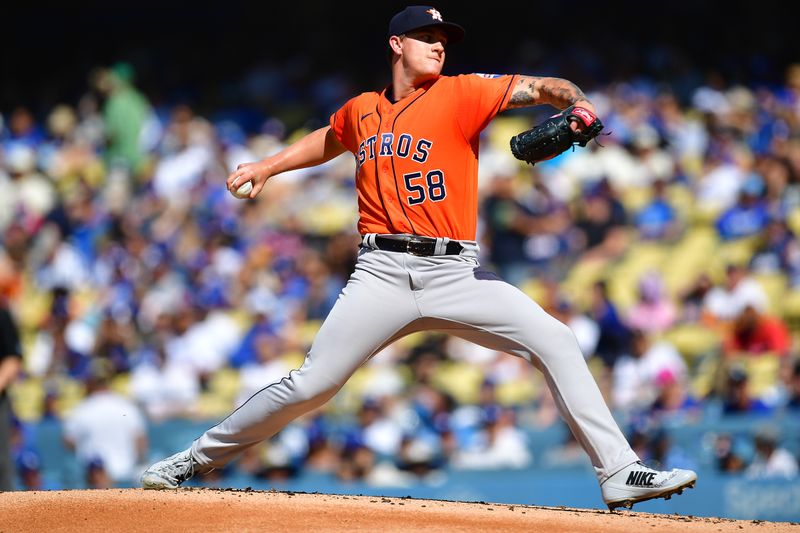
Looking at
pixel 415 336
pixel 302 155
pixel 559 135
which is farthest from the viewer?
pixel 415 336

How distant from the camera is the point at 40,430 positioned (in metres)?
8.78

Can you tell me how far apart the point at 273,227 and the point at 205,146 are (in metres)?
2.18

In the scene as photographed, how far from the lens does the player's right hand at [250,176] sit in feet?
15.1

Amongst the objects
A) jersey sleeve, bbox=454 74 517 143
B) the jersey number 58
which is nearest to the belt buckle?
the jersey number 58

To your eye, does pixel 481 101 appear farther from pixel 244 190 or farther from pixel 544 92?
pixel 244 190

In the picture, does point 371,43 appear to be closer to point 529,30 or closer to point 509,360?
point 529,30

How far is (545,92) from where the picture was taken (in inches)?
167

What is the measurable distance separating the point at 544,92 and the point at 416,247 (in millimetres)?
741

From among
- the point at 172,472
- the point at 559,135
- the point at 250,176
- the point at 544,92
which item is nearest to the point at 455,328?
the point at 559,135

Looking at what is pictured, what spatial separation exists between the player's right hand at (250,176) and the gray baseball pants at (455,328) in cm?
67

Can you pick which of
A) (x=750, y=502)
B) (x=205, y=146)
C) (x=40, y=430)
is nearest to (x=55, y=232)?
(x=205, y=146)

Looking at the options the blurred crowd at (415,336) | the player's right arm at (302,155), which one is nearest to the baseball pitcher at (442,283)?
the player's right arm at (302,155)

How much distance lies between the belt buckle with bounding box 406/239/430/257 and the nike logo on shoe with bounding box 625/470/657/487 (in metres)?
1.11

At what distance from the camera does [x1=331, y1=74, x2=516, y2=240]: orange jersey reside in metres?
4.29
